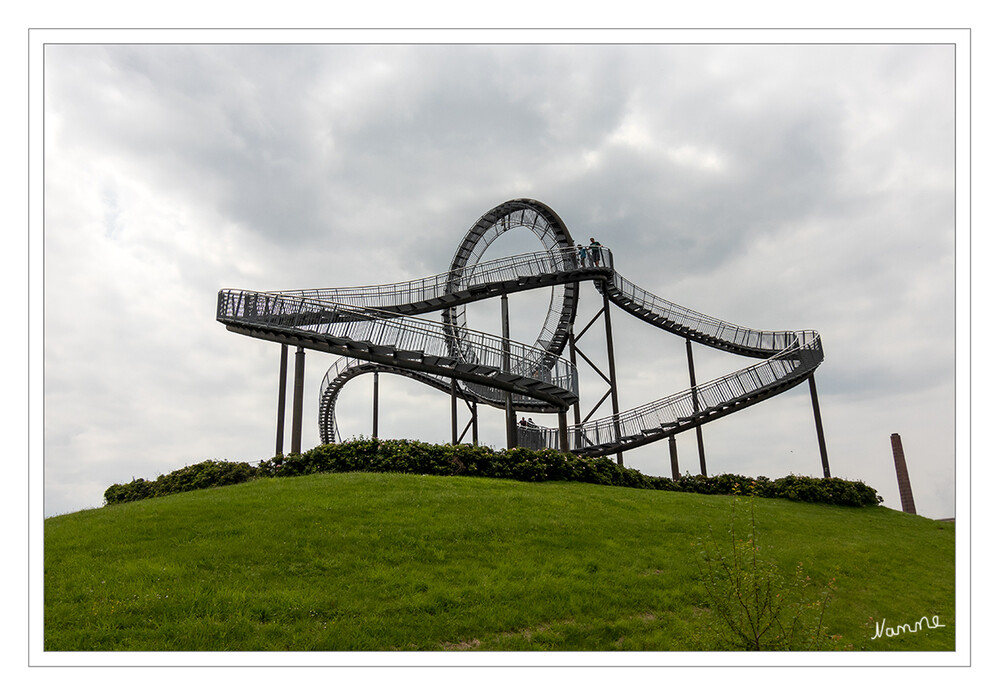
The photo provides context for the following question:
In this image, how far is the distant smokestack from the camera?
87.4 ft

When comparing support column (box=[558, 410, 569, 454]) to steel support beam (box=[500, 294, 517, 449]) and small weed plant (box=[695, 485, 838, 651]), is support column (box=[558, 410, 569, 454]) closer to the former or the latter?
steel support beam (box=[500, 294, 517, 449])

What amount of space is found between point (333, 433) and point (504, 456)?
54.3ft

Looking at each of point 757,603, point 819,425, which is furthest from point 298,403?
point 819,425

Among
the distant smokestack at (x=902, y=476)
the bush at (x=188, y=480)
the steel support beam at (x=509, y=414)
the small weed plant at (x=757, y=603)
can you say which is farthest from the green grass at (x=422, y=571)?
the distant smokestack at (x=902, y=476)

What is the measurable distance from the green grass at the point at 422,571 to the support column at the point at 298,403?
478cm

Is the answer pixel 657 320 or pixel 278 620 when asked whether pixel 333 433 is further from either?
pixel 278 620

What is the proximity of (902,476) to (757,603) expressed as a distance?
2201 centimetres

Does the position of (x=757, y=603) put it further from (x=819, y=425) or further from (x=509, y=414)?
(x=819, y=425)

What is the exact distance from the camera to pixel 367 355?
22.9m

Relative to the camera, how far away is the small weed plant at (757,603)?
9383 millimetres

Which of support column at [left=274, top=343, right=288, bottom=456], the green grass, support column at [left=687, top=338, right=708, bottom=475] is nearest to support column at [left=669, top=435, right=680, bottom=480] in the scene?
support column at [left=687, top=338, right=708, bottom=475]

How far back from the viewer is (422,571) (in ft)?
39.1

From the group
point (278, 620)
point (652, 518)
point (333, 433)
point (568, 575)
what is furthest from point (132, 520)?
point (333, 433)

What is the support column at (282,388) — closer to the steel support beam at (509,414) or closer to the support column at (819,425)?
the steel support beam at (509,414)
